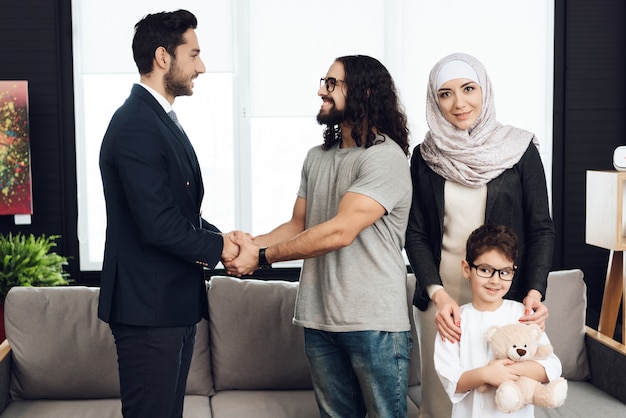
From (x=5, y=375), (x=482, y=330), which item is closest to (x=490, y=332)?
(x=482, y=330)

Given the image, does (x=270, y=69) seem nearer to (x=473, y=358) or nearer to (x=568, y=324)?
(x=568, y=324)

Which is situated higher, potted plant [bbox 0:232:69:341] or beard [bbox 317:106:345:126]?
beard [bbox 317:106:345:126]

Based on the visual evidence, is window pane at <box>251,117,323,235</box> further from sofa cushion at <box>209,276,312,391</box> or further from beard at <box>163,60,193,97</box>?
beard at <box>163,60,193,97</box>

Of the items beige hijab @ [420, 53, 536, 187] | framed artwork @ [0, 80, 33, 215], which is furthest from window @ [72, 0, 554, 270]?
beige hijab @ [420, 53, 536, 187]

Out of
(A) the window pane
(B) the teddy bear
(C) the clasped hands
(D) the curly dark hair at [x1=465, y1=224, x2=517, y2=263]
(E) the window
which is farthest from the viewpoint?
(A) the window pane

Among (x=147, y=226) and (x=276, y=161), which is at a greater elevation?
(x=276, y=161)

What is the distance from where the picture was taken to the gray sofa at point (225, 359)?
2.98m

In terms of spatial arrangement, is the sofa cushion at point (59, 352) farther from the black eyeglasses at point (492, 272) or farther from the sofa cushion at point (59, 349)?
the black eyeglasses at point (492, 272)

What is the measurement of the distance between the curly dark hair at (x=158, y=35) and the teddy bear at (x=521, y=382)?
4.13ft

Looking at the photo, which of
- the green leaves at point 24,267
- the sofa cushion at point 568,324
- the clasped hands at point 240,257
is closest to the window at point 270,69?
the green leaves at point 24,267

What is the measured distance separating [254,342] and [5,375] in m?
0.93

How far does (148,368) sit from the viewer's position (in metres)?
2.21

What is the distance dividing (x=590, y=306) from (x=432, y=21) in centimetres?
222

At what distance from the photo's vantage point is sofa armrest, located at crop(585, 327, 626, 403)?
302 centimetres
